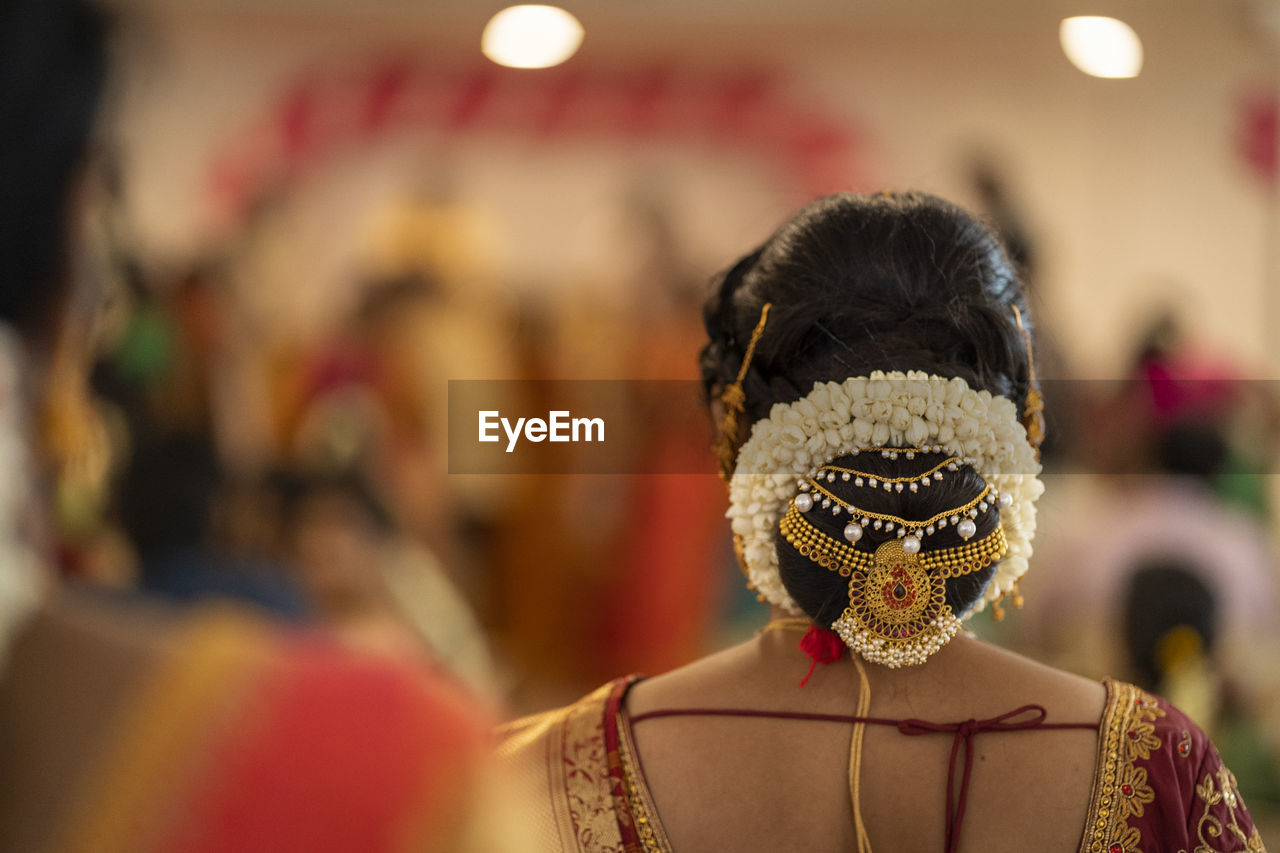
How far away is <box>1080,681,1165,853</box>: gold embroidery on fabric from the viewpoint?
2.58ft

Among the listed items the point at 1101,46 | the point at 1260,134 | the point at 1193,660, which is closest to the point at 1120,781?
the point at 1193,660

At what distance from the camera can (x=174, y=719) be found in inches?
11.3

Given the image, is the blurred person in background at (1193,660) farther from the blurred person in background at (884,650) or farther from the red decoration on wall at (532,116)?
the red decoration on wall at (532,116)

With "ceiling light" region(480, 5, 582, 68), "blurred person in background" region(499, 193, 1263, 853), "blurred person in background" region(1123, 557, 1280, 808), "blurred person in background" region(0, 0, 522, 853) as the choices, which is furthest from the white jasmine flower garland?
"ceiling light" region(480, 5, 582, 68)

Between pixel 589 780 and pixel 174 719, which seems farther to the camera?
pixel 589 780

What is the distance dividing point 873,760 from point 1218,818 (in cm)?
24

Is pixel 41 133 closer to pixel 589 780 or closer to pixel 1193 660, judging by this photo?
pixel 589 780

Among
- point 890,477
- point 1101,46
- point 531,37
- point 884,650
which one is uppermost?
point 1101,46

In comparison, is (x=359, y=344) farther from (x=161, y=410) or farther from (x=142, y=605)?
(x=142, y=605)

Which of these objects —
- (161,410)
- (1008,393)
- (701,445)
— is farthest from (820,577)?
(161,410)

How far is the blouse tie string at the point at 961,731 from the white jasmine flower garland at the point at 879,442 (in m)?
0.07

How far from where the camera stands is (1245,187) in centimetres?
346

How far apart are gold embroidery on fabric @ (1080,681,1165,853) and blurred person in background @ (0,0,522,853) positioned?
0.63 metres

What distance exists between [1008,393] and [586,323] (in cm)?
215
